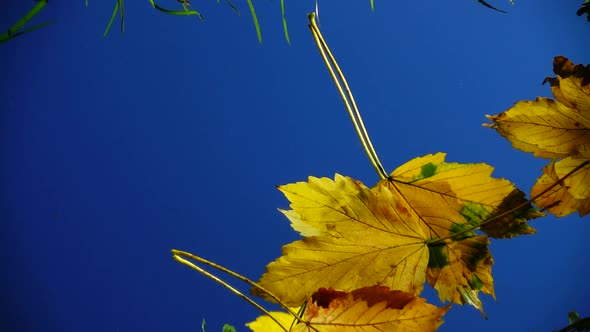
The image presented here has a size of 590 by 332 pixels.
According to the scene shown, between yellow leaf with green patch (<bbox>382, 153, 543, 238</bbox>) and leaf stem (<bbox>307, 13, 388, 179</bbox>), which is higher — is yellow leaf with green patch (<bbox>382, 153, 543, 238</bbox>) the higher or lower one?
the lower one

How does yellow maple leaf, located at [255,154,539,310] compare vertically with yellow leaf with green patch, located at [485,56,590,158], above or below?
below

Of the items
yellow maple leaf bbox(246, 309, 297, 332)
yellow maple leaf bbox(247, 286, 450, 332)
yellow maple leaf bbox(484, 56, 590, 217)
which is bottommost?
yellow maple leaf bbox(247, 286, 450, 332)
